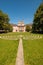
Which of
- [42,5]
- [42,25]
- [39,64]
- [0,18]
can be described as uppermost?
[42,5]

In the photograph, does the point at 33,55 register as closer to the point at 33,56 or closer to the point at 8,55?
the point at 33,56

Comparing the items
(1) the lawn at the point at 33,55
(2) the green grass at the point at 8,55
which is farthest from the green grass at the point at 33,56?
(2) the green grass at the point at 8,55

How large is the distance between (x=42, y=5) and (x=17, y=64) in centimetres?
5164

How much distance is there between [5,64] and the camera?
6.68 m

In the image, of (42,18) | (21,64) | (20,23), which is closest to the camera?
(21,64)

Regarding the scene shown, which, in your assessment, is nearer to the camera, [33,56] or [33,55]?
[33,56]

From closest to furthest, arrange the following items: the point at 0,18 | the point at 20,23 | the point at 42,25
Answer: the point at 42,25
the point at 0,18
the point at 20,23

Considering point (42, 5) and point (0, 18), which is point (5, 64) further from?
point (0, 18)

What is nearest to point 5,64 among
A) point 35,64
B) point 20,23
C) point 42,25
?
point 35,64

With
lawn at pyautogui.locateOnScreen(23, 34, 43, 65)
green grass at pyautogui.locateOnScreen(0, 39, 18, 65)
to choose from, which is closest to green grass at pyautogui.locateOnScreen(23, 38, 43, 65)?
lawn at pyautogui.locateOnScreen(23, 34, 43, 65)

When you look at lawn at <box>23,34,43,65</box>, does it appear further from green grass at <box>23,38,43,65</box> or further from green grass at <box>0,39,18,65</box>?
green grass at <box>0,39,18,65</box>

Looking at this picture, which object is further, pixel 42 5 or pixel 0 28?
pixel 0 28

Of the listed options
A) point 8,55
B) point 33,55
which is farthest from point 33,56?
point 8,55

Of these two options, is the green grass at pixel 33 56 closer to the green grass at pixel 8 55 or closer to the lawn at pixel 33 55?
the lawn at pixel 33 55
